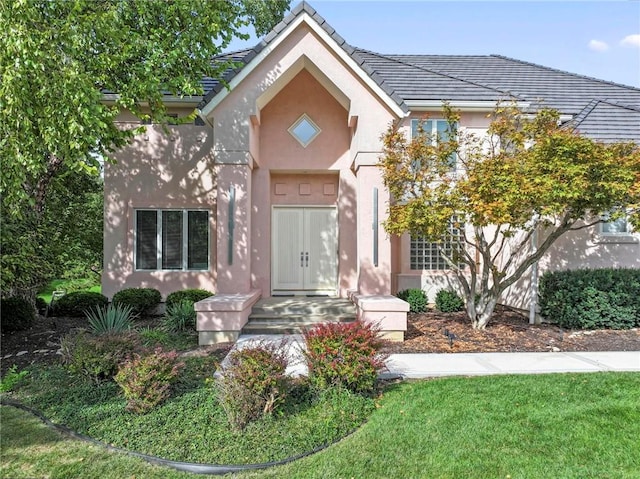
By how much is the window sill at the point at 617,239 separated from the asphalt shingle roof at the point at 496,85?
271 centimetres

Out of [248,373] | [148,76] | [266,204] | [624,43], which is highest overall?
[624,43]

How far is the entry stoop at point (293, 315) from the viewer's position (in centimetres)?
886

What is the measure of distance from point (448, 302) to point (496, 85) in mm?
8532

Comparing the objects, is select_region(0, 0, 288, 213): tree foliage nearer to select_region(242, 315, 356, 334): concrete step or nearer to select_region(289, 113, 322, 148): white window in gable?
select_region(289, 113, 322, 148): white window in gable

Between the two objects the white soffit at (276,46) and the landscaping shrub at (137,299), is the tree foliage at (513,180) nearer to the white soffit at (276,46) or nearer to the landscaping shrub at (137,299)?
the white soffit at (276,46)

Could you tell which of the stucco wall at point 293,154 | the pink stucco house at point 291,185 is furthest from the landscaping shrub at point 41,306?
the stucco wall at point 293,154

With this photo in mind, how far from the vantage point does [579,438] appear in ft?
14.2

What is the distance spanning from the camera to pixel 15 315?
8.86 m

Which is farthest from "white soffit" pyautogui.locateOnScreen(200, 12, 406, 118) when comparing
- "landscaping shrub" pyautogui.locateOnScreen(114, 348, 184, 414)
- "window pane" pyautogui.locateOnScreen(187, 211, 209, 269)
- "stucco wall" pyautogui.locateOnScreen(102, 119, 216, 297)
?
"landscaping shrub" pyautogui.locateOnScreen(114, 348, 184, 414)

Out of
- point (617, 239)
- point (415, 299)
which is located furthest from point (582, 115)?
point (415, 299)

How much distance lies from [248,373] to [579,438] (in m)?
3.88

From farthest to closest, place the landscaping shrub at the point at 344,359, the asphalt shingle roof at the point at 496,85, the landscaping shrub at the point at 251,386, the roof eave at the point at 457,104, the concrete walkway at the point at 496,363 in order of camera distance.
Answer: the roof eave at the point at 457,104, the asphalt shingle roof at the point at 496,85, the concrete walkway at the point at 496,363, the landscaping shrub at the point at 344,359, the landscaping shrub at the point at 251,386

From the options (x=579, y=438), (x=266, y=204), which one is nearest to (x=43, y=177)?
(x=266, y=204)

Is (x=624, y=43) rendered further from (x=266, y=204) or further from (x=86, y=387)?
(x=86, y=387)
